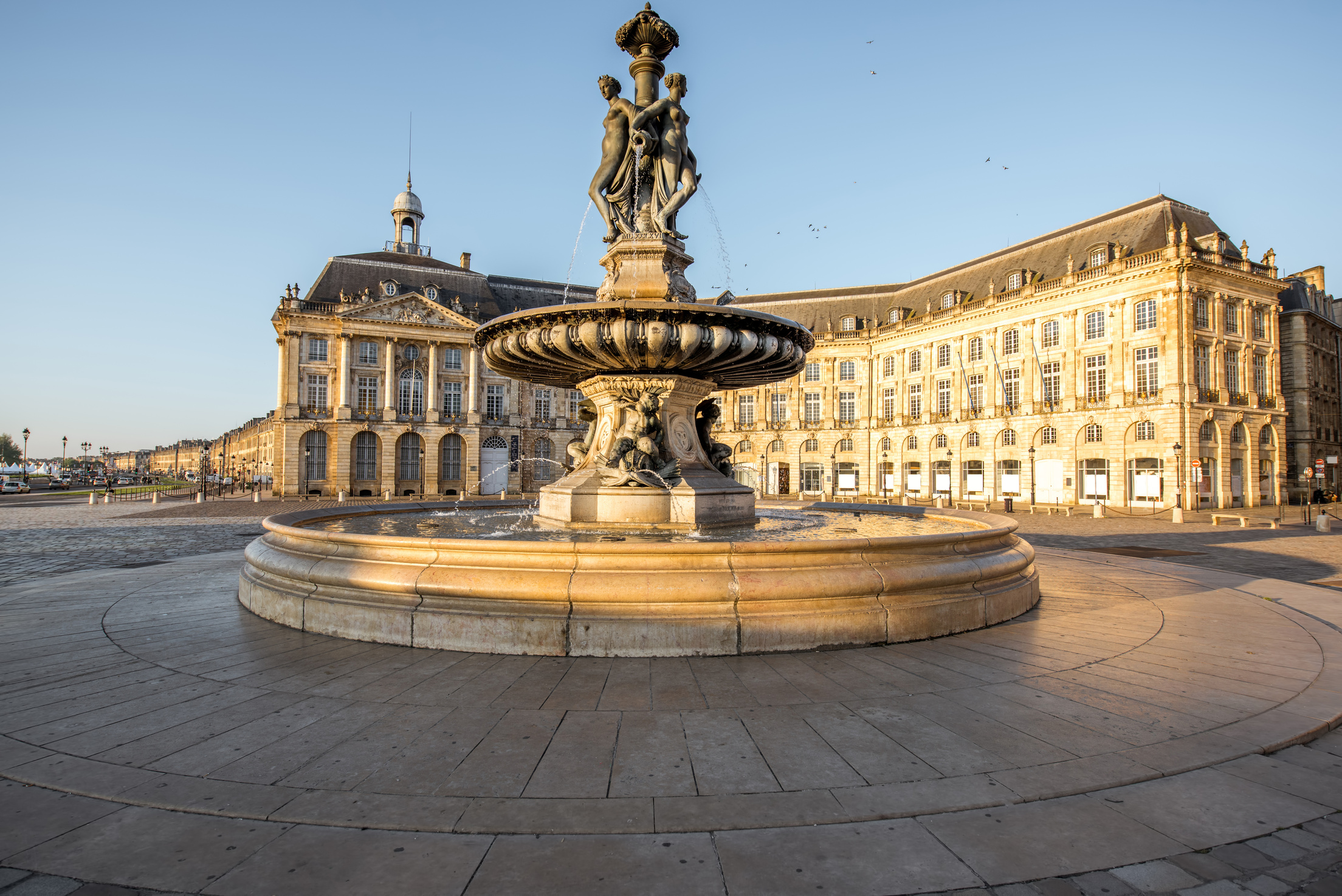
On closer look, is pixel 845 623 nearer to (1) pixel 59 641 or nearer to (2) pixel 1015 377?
(1) pixel 59 641

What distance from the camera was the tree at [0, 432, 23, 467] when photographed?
11850 cm

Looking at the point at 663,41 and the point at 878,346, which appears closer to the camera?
the point at 663,41

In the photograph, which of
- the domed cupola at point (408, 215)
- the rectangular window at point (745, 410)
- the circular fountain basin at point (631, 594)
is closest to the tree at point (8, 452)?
the domed cupola at point (408, 215)

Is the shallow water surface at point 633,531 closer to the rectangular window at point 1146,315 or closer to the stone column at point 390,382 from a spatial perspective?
the rectangular window at point 1146,315

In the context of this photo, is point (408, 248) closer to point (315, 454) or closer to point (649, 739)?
point (315, 454)

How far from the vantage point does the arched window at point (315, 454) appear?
51.7 metres

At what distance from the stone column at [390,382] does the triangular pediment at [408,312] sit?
2.11 m

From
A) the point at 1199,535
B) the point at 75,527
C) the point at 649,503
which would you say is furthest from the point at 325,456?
the point at 1199,535

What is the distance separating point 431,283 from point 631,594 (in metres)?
57.6

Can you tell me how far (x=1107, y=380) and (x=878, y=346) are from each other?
1986cm

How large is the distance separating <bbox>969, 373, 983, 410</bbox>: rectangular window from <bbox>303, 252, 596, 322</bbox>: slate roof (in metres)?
31.0

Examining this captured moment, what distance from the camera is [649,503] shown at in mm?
8719

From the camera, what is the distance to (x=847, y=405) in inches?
2336

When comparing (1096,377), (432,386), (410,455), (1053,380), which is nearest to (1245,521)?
(1096,377)
